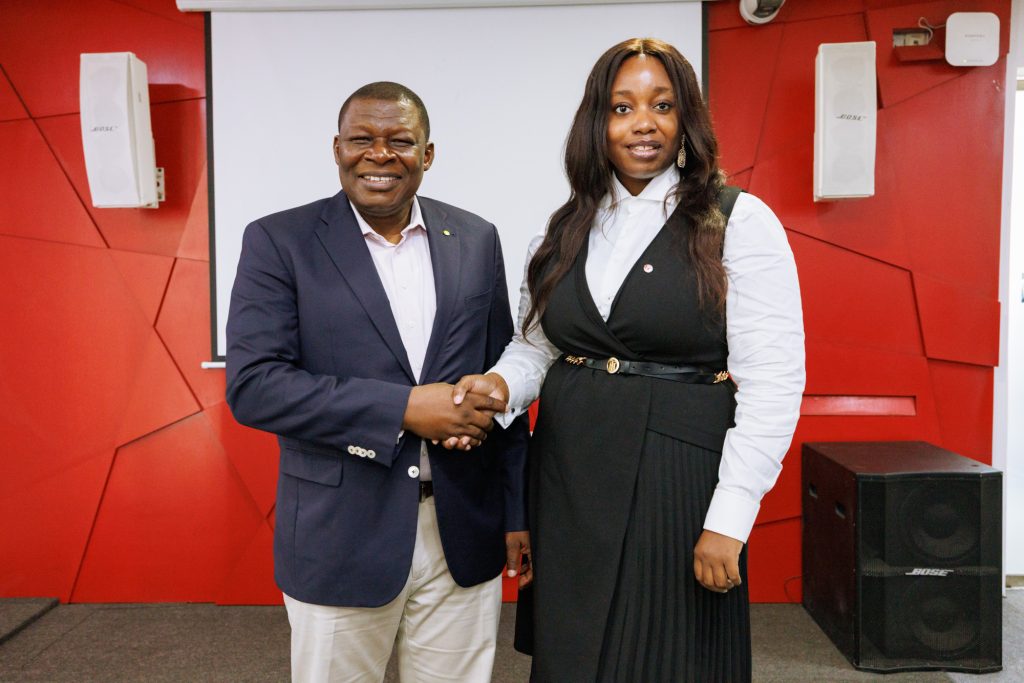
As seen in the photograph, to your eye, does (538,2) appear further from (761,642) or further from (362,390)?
(761,642)

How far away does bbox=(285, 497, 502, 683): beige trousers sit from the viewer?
1562 millimetres

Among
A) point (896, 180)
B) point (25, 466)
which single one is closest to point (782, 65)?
point (896, 180)

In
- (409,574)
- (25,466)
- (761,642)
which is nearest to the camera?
(409,574)

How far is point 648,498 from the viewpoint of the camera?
142cm

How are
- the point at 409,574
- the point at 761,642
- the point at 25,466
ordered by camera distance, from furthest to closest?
the point at 25,466 → the point at 761,642 → the point at 409,574

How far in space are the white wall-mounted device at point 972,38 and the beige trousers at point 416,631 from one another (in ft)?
9.09

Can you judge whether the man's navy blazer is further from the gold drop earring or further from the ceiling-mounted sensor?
the ceiling-mounted sensor

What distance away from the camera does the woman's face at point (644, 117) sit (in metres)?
1.46

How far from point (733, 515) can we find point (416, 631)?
776mm

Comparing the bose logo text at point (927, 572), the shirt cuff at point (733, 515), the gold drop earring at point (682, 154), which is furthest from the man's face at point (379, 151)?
the bose logo text at point (927, 572)

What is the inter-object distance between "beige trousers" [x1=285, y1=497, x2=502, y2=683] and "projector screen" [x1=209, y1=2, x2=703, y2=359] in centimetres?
162

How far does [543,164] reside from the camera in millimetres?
3041

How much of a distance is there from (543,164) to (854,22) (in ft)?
4.57

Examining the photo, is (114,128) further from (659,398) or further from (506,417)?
(659,398)
